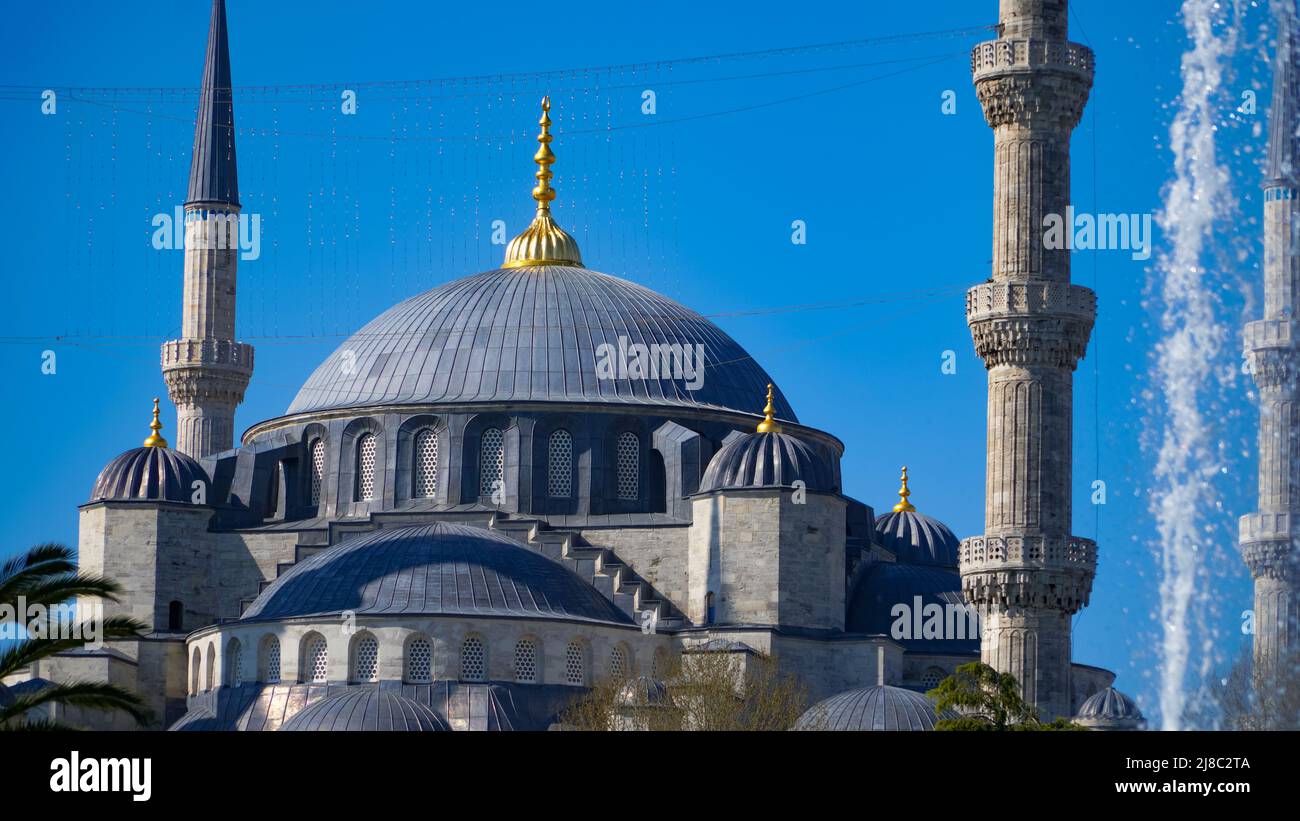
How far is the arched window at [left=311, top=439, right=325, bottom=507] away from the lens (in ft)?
188

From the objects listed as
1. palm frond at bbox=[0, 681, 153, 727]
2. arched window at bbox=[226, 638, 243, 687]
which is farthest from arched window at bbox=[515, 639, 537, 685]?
palm frond at bbox=[0, 681, 153, 727]

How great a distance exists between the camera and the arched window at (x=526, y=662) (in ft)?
160

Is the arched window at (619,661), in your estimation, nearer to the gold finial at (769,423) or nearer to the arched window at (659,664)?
the arched window at (659,664)

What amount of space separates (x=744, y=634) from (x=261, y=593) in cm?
880

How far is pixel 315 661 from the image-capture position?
48625 mm

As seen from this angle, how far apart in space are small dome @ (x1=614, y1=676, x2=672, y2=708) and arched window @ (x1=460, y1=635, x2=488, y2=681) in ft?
9.25

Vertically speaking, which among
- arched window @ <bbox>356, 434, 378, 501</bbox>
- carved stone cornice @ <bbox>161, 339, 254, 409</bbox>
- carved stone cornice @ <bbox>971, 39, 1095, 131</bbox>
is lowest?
arched window @ <bbox>356, 434, 378, 501</bbox>

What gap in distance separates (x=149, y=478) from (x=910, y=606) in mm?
14177

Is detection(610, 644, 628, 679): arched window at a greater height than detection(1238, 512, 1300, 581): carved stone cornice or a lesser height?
lesser

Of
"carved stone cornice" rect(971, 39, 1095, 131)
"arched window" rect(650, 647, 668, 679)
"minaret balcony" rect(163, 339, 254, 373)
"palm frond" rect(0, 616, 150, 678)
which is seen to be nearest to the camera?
"palm frond" rect(0, 616, 150, 678)

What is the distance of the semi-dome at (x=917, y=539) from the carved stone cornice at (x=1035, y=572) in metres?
14.7

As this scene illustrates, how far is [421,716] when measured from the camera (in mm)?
44844

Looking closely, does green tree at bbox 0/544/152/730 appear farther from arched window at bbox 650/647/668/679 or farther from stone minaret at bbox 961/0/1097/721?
arched window at bbox 650/647/668/679
